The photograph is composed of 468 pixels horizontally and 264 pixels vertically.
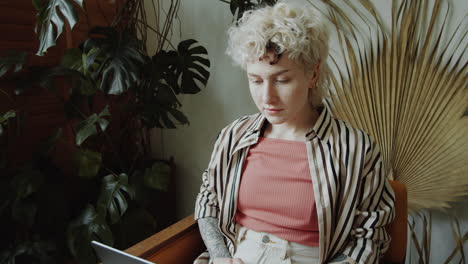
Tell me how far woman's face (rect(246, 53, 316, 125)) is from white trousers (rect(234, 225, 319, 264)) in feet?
1.29

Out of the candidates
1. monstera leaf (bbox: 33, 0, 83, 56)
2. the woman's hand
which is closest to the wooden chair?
the woman's hand

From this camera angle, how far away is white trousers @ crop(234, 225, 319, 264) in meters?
1.06

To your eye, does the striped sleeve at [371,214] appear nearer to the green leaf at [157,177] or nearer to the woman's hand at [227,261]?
the woman's hand at [227,261]

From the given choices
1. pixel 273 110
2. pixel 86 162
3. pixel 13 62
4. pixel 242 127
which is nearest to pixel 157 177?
pixel 86 162

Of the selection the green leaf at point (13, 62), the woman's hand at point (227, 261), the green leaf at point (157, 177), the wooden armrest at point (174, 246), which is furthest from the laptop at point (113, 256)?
the green leaf at point (13, 62)

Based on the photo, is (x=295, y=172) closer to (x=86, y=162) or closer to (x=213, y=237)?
(x=213, y=237)

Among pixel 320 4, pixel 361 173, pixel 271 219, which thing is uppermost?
pixel 320 4

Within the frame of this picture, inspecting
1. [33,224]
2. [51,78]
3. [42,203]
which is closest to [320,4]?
[51,78]

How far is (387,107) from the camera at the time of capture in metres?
1.48

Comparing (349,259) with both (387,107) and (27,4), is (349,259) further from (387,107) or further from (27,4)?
(27,4)

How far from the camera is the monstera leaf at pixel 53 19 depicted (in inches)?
49.3

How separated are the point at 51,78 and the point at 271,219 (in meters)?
1.19

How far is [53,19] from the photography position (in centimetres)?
128

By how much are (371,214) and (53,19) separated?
1321 millimetres
